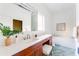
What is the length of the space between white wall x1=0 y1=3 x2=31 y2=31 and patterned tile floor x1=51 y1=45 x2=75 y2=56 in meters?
0.56

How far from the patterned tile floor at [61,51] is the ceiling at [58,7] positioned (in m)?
0.58

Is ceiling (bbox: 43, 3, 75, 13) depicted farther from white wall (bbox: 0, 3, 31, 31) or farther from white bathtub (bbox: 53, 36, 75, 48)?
white bathtub (bbox: 53, 36, 75, 48)

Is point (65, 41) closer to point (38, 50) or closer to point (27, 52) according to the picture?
point (38, 50)

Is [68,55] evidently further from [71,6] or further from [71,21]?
Result: [71,6]

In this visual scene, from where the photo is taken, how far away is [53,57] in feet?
5.48

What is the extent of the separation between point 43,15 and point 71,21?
449 millimetres

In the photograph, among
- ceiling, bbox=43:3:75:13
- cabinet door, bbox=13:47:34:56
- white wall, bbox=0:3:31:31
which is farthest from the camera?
ceiling, bbox=43:3:75:13

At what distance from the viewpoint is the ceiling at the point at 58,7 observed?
1654 millimetres

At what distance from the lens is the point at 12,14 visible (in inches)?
63.1

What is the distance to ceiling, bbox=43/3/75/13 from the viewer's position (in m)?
1.65

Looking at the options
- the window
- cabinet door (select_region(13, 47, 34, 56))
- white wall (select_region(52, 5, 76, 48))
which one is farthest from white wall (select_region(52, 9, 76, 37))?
cabinet door (select_region(13, 47, 34, 56))

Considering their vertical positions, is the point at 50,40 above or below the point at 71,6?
below

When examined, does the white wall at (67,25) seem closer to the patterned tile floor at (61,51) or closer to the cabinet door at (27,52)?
the patterned tile floor at (61,51)

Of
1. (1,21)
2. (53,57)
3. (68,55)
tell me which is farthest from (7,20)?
(68,55)
